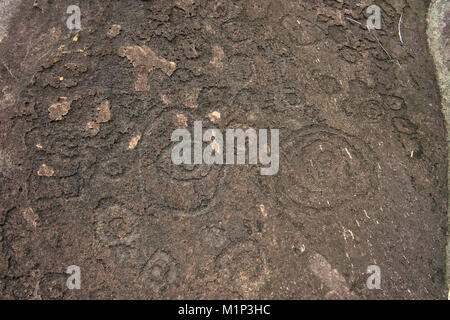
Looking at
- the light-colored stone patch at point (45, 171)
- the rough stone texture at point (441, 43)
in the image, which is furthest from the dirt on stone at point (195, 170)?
the rough stone texture at point (441, 43)

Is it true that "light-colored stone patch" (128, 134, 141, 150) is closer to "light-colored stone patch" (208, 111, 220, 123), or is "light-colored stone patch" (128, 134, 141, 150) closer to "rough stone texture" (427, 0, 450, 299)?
"light-colored stone patch" (208, 111, 220, 123)

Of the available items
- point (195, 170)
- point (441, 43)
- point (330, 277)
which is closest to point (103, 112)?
point (195, 170)

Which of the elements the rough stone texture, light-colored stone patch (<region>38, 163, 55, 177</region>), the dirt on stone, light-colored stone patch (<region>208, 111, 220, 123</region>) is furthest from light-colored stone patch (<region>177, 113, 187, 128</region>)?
the rough stone texture

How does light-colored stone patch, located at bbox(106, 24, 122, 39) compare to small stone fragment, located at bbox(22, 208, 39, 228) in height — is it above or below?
above

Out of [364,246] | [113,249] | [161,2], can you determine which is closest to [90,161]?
[113,249]

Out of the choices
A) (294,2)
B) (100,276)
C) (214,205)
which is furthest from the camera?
(294,2)

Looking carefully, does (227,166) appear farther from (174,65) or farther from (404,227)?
(404,227)

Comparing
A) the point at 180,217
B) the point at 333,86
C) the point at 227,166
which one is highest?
the point at 333,86

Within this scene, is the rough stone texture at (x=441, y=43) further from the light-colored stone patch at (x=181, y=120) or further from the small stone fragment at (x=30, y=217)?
the small stone fragment at (x=30, y=217)
